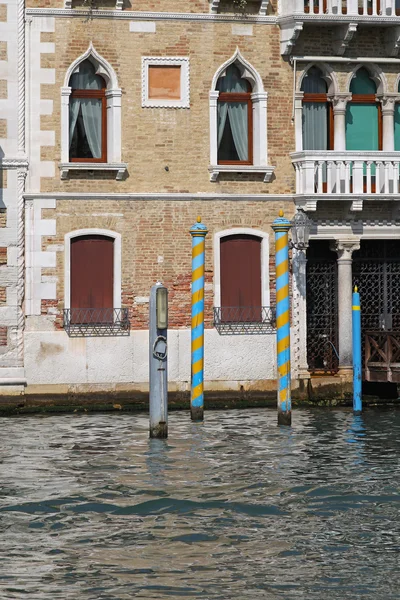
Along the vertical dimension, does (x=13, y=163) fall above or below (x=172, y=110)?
below

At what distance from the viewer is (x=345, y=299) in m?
22.2

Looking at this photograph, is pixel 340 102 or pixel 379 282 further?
pixel 379 282

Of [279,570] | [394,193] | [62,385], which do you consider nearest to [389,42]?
[394,193]

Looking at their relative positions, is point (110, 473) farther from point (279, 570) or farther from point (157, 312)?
point (279, 570)

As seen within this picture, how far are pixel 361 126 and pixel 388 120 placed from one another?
0.44m

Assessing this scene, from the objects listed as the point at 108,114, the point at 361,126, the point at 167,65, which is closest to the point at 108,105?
the point at 108,114

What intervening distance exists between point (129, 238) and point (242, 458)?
22.5 feet

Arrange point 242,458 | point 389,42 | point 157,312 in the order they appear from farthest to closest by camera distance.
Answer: point 389,42 < point 157,312 < point 242,458

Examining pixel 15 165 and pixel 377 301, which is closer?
pixel 15 165

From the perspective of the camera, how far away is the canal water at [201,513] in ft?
30.6

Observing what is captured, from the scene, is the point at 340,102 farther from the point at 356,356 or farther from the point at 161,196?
the point at 356,356

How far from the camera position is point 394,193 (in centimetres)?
2203

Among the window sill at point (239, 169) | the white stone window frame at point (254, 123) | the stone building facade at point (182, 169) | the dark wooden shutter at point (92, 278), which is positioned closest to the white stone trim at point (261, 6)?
the stone building facade at point (182, 169)

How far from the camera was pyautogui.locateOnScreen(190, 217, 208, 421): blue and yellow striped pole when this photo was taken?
18.8 meters
